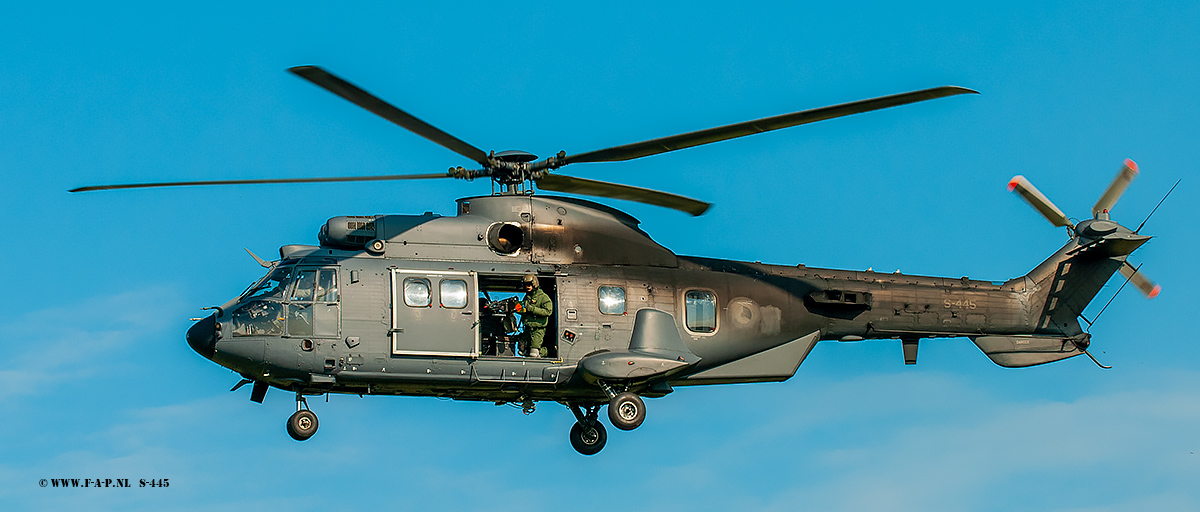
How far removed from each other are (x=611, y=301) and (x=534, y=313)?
54.7 inches

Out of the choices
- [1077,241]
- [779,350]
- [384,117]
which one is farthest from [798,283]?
[384,117]

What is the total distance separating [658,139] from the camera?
21.3 metres

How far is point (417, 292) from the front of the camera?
2256 centimetres

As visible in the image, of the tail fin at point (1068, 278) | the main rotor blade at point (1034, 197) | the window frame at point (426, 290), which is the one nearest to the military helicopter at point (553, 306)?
the window frame at point (426, 290)

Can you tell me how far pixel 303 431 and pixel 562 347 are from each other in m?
4.42

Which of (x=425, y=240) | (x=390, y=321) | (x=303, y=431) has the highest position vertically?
(x=425, y=240)

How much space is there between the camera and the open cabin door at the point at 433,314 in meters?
22.4

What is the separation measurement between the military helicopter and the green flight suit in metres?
0.10

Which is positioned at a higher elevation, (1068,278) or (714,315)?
(1068,278)

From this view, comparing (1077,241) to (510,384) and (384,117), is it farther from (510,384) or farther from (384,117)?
(384,117)

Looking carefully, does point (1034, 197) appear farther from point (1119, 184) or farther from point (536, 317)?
point (536, 317)

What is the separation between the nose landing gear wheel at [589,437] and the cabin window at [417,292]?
4.30m

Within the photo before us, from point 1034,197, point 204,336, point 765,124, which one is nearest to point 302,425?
point 204,336

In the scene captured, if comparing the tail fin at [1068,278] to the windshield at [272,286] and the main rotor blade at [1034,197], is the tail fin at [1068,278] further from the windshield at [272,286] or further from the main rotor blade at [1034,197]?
the windshield at [272,286]
